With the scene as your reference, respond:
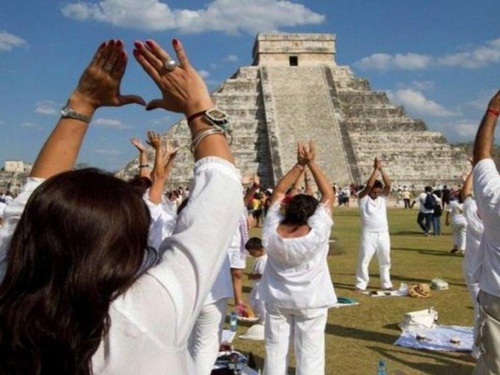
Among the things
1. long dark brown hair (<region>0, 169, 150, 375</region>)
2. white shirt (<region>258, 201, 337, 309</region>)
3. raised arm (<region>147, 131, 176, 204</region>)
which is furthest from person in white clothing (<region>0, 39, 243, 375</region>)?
white shirt (<region>258, 201, 337, 309</region>)

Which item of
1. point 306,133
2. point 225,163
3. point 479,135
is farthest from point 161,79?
point 306,133

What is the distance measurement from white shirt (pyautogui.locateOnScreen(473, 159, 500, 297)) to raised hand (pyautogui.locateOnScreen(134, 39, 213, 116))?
7.75ft

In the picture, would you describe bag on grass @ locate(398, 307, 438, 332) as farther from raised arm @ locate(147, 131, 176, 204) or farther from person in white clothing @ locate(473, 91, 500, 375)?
raised arm @ locate(147, 131, 176, 204)

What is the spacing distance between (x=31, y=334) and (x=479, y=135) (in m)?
3.03

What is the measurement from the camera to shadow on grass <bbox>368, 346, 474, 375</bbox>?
6734mm

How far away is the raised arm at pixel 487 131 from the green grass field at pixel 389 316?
1.91 metres

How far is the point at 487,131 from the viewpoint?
12.2 feet

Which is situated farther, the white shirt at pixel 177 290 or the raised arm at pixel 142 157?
the raised arm at pixel 142 157

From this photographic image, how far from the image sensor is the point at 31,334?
154cm

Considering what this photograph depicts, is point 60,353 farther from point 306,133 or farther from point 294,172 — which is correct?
point 306,133

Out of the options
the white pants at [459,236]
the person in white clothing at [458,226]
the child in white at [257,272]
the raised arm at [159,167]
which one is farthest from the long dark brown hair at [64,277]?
the white pants at [459,236]

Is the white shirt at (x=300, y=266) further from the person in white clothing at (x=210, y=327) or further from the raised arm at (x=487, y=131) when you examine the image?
the raised arm at (x=487, y=131)

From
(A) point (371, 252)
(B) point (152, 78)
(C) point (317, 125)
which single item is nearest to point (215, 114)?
(B) point (152, 78)

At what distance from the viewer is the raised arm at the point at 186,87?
76.5 inches
